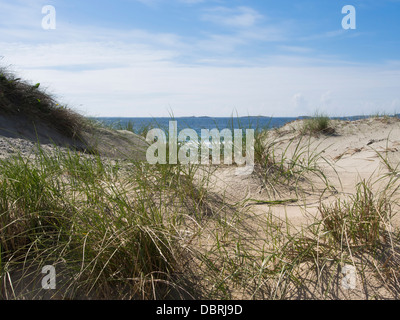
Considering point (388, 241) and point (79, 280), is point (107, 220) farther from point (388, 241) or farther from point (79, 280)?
point (388, 241)

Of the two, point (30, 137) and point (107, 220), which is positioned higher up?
point (30, 137)

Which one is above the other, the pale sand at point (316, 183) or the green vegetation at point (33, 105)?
the green vegetation at point (33, 105)

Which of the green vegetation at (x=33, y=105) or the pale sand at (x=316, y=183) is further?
the green vegetation at (x=33, y=105)

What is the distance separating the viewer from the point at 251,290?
210 cm

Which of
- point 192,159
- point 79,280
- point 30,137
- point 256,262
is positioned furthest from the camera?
point 30,137

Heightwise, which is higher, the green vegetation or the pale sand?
the green vegetation

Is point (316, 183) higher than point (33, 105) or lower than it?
lower

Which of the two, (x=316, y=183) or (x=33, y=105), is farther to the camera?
(x=33, y=105)

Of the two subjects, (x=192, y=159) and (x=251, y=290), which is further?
(x=192, y=159)

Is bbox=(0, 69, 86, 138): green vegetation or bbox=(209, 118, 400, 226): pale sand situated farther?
bbox=(0, 69, 86, 138): green vegetation
